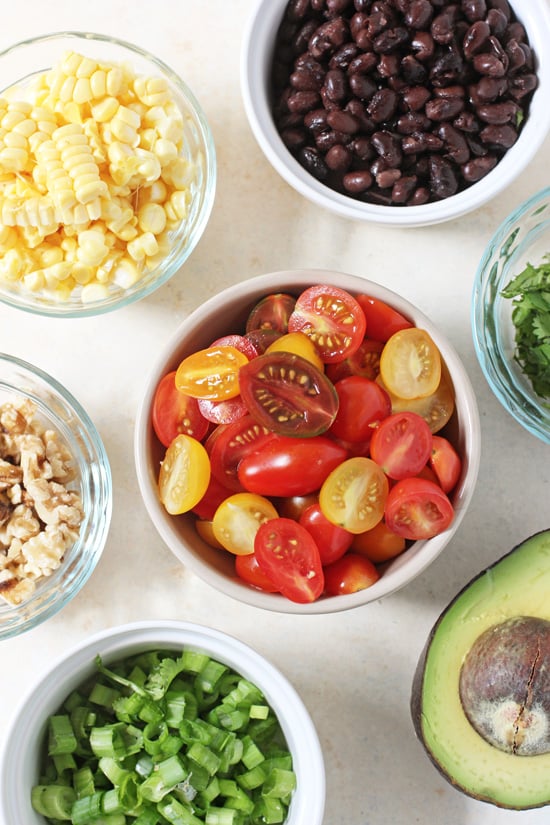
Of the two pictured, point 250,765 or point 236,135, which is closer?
point 250,765

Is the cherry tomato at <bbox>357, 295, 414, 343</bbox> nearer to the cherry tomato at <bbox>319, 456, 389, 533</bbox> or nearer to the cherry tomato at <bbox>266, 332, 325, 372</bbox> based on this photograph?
the cherry tomato at <bbox>266, 332, 325, 372</bbox>

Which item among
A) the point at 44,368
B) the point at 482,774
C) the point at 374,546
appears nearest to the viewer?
the point at 482,774

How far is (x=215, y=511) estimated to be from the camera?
145 centimetres

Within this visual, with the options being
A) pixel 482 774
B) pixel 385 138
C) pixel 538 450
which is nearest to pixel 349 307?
pixel 385 138

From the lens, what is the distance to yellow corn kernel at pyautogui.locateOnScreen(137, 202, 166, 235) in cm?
153

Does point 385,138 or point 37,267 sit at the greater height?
point 385,138

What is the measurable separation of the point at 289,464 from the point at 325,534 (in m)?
0.12

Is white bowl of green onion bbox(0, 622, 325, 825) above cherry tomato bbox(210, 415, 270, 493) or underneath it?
underneath

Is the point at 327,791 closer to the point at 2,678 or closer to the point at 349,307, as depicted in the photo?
the point at 2,678

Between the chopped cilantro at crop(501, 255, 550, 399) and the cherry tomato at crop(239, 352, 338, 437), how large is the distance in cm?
37

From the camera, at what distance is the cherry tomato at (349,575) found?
1.39 meters

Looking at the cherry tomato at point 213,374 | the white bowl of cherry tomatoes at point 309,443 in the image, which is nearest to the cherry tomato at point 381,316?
the white bowl of cherry tomatoes at point 309,443

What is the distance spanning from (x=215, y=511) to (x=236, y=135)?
682 mm

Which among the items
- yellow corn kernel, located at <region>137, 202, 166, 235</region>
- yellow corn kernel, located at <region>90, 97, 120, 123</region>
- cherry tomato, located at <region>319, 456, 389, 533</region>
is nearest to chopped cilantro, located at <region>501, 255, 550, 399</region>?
cherry tomato, located at <region>319, 456, 389, 533</region>
